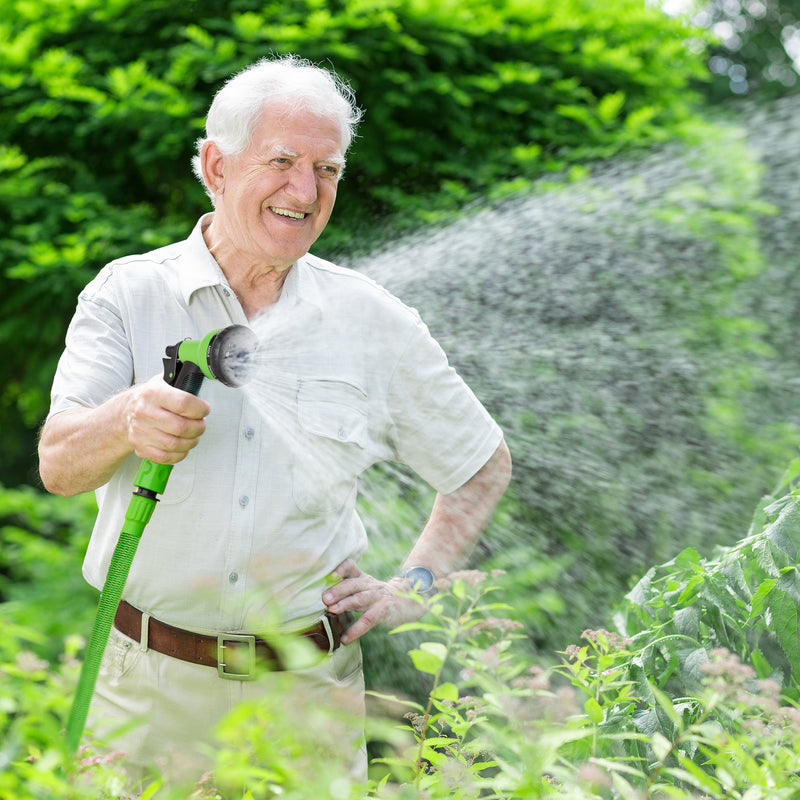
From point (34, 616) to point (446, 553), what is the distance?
224 cm

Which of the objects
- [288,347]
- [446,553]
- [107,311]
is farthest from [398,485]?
[107,311]

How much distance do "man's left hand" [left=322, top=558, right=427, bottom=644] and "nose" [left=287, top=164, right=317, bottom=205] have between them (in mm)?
882

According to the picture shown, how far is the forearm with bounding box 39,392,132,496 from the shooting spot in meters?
1.76

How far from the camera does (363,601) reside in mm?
2197

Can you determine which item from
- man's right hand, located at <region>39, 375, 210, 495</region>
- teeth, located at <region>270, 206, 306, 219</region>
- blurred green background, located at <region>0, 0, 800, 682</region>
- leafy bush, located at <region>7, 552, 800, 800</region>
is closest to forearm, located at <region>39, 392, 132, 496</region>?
man's right hand, located at <region>39, 375, 210, 495</region>

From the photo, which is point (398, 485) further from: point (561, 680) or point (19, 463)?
point (19, 463)

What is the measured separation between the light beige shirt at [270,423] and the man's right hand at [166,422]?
39 cm

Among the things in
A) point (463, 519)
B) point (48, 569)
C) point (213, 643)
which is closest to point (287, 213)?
point (463, 519)

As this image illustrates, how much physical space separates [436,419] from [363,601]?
→ 19.9 inches

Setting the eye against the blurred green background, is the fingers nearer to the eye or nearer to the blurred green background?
the eye

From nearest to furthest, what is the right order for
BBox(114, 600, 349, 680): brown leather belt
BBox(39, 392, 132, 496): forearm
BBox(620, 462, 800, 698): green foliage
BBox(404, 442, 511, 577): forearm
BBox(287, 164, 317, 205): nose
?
BBox(620, 462, 800, 698): green foliage, BBox(39, 392, 132, 496): forearm, BBox(114, 600, 349, 680): brown leather belt, BBox(287, 164, 317, 205): nose, BBox(404, 442, 511, 577): forearm

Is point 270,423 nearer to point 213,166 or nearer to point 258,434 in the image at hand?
point 258,434

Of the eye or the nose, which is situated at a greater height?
the eye

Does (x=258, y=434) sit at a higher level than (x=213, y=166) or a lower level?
lower
